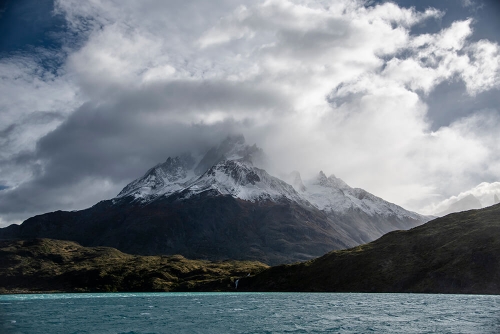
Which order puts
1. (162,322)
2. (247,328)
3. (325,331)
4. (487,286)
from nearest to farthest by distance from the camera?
(325,331), (247,328), (162,322), (487,286)

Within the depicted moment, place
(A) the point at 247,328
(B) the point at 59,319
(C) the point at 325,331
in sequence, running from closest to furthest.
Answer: (C) the point at 325,331, (A) the point at 247,328, (B) the point at 59,319

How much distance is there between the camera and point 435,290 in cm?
18012

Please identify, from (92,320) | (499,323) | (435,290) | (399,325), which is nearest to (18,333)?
(92,320)

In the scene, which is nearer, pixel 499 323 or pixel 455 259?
pixel 499 323

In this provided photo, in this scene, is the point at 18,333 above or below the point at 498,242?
below

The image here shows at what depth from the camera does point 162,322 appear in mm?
83375

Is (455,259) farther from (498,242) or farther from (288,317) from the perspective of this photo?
(288,317)

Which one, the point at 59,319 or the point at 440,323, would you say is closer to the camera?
the point at 440,323

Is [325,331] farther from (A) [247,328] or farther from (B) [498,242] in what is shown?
(B) [498,242]

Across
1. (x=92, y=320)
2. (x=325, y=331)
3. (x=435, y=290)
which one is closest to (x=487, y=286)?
(x=435, y=290)

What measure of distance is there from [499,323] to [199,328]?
50632mm

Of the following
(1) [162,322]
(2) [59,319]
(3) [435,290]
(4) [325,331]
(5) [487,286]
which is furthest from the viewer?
(3) [435,290]

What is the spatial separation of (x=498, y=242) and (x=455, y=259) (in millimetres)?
19505

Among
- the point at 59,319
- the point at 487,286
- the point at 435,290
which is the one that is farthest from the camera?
the point at 435,290
